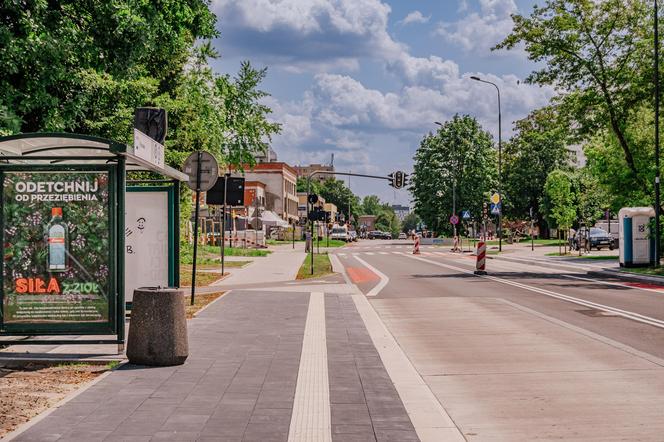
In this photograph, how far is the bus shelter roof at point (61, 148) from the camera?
871 centimetres

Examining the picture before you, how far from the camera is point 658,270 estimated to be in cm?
2853

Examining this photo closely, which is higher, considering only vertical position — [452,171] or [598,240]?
[452,171]

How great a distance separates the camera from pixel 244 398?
6.70 meters

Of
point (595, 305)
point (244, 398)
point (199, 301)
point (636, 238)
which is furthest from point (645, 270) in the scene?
point (244, 398)

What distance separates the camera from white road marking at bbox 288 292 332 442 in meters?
5.58

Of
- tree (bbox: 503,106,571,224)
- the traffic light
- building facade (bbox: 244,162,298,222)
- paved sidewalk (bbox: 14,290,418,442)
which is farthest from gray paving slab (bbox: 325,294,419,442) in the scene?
building facade (bbox: 244,162,298,222)

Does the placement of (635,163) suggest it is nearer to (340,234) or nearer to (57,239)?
(57,239)

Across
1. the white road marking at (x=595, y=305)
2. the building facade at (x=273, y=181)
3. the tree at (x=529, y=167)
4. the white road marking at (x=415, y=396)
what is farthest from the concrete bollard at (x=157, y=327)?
the building facade at (x=273, y=181)

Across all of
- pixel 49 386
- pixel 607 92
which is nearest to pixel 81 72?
pixel 49 386

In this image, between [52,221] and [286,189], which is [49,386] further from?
[286,189]

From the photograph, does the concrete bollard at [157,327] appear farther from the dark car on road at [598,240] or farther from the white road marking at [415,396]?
the dark car on road at [598,240]

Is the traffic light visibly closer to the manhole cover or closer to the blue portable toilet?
the blue portable toilet

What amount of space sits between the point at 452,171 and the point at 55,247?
77285 millimetres

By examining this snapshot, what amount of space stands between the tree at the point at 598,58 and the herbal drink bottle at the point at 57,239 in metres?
25.0
